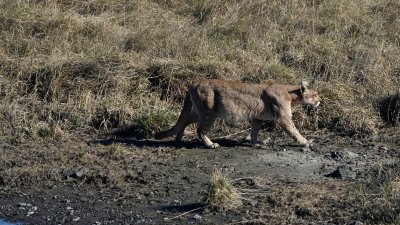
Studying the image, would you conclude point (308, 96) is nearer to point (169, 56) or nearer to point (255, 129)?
point (255, 129)

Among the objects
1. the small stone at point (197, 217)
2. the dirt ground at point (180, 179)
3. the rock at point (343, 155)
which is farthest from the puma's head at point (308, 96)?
the small stone at point (197, 217)

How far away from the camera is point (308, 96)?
38.5 ft

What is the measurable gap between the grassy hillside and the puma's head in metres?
0.35

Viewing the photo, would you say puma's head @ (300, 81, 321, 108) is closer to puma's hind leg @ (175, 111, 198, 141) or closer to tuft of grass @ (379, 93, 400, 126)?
tuft of grass @ (379, 93, 400, 126)

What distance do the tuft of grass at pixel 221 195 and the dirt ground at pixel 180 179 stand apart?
7 centimetres

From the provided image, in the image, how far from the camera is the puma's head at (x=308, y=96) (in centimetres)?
1170

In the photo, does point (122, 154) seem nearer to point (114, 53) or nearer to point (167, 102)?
point (167, 102)

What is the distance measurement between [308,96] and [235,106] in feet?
3.50

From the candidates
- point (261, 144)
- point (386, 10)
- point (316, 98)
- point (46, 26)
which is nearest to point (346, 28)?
point (386, 10)

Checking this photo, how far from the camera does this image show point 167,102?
12.6m

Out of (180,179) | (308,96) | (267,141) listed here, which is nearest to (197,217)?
(180,179)

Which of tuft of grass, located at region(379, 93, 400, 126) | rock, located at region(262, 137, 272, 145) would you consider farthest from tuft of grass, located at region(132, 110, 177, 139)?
tuft of grass, located at region(379, 93, 400, 126)

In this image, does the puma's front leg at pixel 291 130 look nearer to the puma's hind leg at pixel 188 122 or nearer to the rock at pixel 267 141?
the rock at pixel 267 141

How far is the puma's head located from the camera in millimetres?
11703
